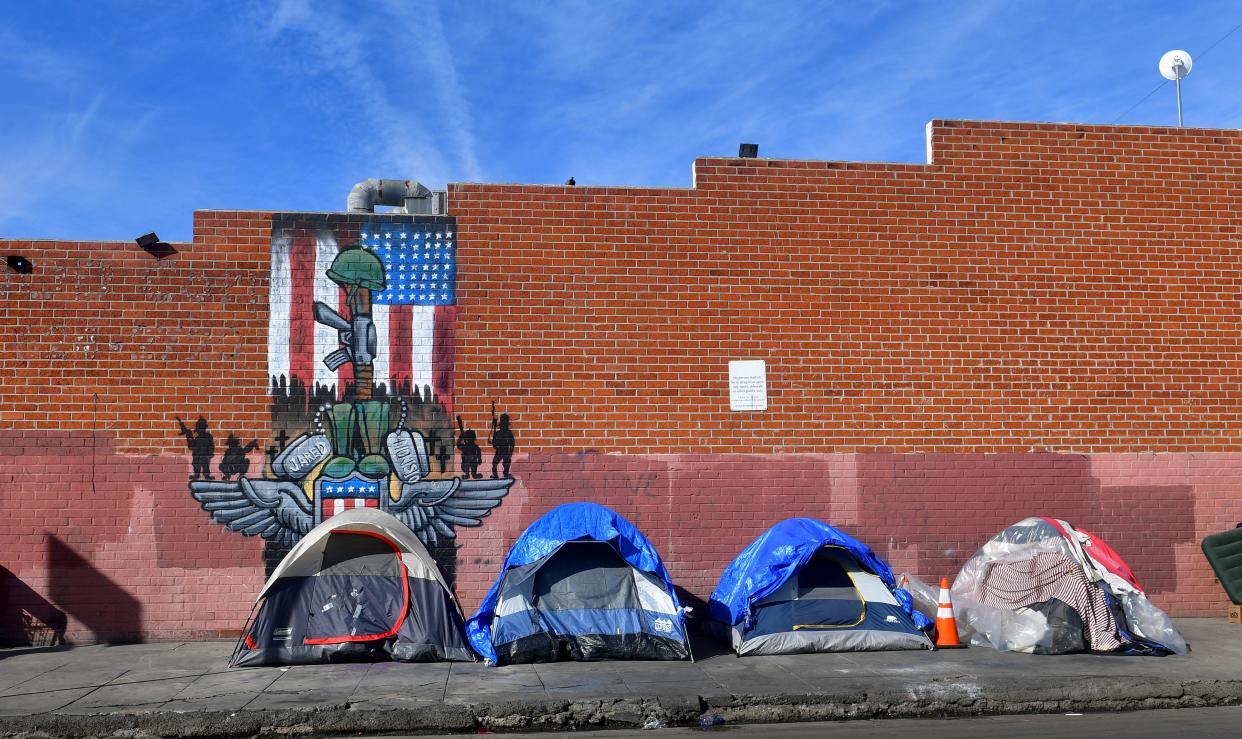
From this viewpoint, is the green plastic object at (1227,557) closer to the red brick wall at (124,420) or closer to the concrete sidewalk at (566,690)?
the concrete sidewalk at (566,690)

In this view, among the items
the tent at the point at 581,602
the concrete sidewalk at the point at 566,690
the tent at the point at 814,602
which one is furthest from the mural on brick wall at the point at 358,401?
the tent at the point at 814,602

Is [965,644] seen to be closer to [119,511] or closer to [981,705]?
[981,705]

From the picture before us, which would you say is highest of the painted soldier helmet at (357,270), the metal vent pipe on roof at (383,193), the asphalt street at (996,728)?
the metal vent pipe on roof at (383,193)

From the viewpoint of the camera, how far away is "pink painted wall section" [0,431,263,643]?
11688mm

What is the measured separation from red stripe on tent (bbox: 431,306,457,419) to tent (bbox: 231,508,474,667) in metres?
1.83

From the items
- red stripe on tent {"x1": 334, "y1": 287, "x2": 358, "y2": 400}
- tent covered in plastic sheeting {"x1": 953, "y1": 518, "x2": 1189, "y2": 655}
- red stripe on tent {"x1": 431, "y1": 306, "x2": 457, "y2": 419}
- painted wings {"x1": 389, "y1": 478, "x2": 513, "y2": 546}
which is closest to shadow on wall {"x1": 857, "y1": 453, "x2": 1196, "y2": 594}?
tent covered in plastic sheeting {"x1": 953, "y1": 518, "x2": 1189, "y2": 655}

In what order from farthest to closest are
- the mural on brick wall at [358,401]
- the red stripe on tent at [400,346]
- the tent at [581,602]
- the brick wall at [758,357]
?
the red stripe on tent at [400,346] → the mural on brick wall at [358,401] → the brick wall at [758,357] → the tent at [581,602]

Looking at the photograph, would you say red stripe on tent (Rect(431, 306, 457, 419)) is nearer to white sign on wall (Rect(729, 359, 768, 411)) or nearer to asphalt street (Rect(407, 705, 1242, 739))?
white sign on wall (Rect(729, 359, 768, 411))

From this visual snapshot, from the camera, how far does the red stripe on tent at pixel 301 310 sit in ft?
40.1

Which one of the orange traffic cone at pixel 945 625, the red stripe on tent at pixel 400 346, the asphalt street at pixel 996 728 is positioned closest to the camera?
the asphalt street at pixel 996 728

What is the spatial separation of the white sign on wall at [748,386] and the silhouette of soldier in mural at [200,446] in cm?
616

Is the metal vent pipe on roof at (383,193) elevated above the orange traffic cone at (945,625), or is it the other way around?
the metal vent pipe on roof at (383,193)

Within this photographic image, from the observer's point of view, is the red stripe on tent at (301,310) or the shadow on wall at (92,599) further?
the red stripe on tent at (301,310)

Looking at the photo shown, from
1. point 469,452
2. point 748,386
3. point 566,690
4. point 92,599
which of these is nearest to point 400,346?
point 469,452
